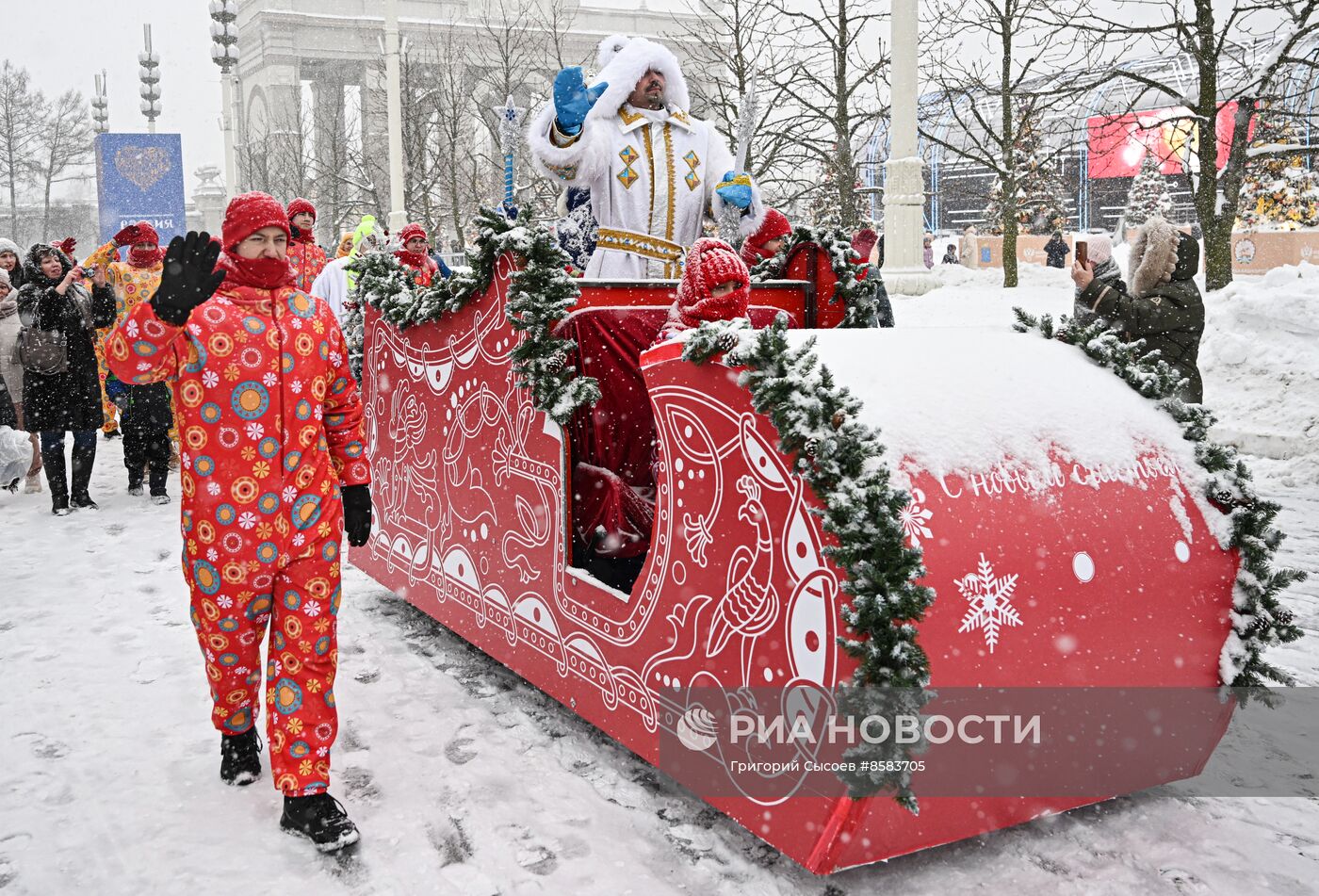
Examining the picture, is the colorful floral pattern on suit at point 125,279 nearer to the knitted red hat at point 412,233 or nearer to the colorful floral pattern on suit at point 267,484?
the knitted red hat at point 412,233

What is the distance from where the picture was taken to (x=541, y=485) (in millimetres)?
3994

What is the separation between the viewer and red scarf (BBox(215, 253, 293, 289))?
324cm

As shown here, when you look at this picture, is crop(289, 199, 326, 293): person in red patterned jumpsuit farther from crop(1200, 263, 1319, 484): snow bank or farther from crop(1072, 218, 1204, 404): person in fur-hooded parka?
crop(1200, 263, 1319, 484): snow bank

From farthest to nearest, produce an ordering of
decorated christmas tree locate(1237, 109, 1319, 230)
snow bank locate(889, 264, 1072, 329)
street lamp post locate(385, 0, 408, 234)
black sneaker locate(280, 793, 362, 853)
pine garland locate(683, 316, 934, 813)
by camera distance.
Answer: decorated christmas tree locate(1237, 109, 1319, 230)
street lamp post locate(385, 0, 408, 234)
snow bank locate(889, 264, 1072, 329)
black sneaker locate(280, 793, 362, 853)
pine garland locate(683, 316, 934, 813)

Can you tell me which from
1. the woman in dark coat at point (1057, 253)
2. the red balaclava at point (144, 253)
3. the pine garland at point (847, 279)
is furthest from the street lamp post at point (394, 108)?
the woman in dark coat at point (1057, 253)

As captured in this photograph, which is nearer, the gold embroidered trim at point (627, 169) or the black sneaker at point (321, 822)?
the black sneaker at point (321, 822)

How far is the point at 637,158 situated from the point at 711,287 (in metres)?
1.68

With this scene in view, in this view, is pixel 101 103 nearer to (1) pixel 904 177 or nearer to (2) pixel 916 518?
(1) pixel 904 177

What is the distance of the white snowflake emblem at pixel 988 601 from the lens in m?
2.67

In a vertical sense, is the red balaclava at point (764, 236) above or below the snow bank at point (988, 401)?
above

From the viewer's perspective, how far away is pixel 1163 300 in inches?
243

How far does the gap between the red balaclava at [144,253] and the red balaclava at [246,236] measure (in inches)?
261

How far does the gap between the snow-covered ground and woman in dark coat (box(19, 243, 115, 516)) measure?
112 inches

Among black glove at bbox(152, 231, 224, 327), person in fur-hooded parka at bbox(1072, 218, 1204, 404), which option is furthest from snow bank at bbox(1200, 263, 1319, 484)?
black glove at bbox(152, 231, 224, 327)
